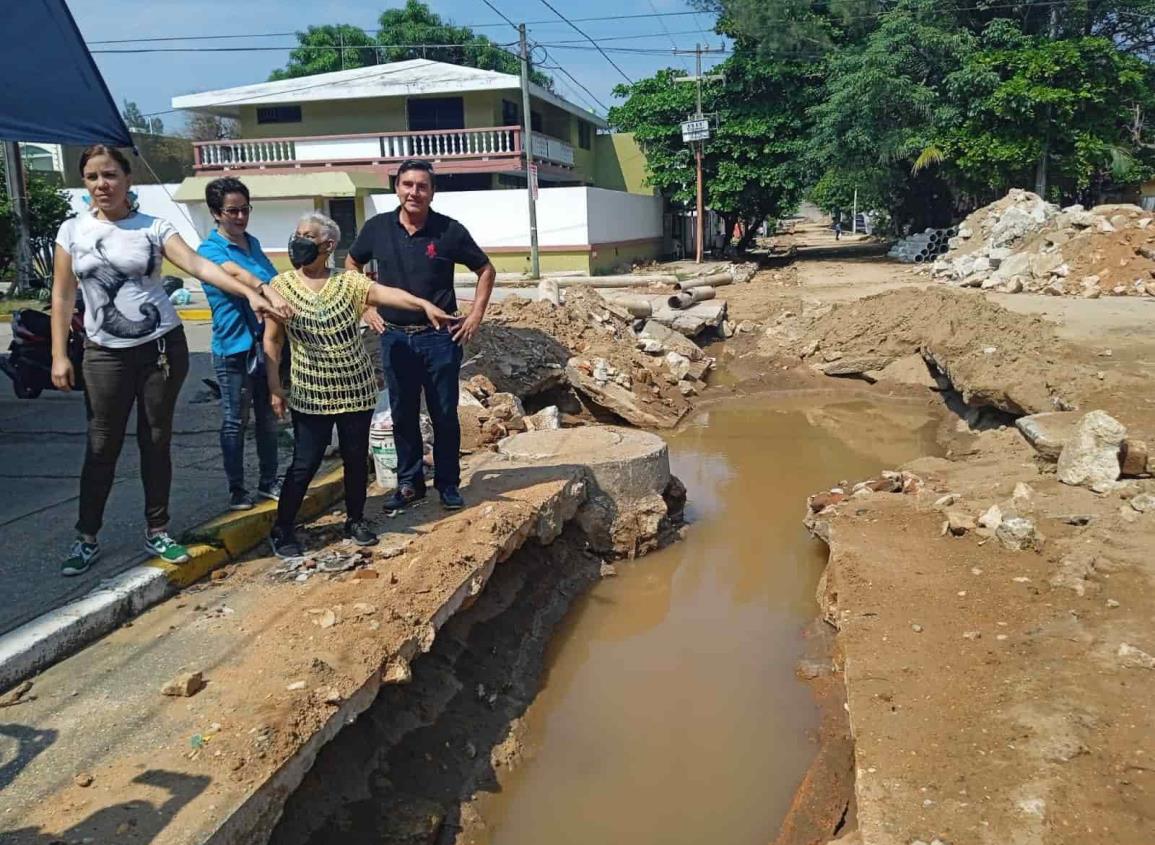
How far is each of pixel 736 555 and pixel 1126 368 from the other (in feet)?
16.2

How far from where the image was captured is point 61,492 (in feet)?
17.2

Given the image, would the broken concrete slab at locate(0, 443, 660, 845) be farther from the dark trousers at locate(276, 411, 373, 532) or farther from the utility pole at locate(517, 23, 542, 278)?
the utility pole at locate(517, 23, 542, 278)

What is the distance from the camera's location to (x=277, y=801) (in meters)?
2.71

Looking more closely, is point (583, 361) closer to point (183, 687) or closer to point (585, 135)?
point (183, 687)

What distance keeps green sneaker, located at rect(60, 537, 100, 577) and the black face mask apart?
154 centimetres

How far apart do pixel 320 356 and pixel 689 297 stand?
12150 mm

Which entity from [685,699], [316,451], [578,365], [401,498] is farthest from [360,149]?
[685,699]

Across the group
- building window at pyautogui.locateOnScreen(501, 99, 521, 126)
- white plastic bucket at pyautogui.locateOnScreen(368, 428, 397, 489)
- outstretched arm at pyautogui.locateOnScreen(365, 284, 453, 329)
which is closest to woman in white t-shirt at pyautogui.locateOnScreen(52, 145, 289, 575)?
outstretched arm at pyautogui.locateOnScreen(365, 284, 453, 329)

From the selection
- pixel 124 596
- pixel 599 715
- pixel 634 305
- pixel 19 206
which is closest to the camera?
pixel 124 596

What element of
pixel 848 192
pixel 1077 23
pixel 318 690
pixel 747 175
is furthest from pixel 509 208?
pixel 318 690

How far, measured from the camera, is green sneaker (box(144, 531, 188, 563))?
4.07 meters

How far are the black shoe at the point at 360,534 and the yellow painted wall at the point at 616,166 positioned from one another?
28.9 meters

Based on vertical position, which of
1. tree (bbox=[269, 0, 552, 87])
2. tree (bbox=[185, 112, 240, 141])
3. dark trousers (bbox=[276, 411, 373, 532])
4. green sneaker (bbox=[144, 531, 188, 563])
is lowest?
green sneaker (bbox=[144, 531, 188, 563])

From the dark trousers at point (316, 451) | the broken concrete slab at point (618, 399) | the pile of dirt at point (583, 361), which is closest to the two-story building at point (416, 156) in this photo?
the pile of dirt at point (583, 361)
